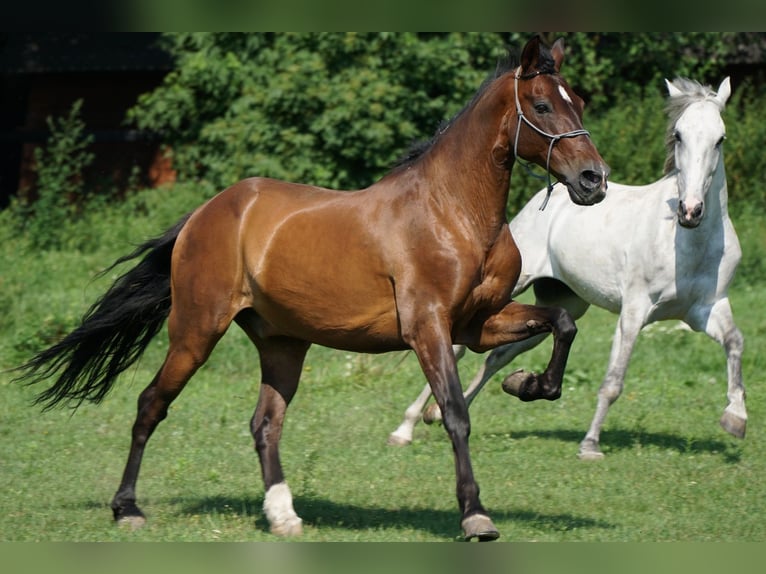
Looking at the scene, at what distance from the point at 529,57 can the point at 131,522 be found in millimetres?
3205

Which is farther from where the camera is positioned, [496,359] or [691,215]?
[496,359]

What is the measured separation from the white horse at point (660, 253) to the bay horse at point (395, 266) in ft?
6.48

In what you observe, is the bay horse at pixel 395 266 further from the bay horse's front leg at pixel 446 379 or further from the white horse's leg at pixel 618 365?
the white horse's leg at pixel 618 365

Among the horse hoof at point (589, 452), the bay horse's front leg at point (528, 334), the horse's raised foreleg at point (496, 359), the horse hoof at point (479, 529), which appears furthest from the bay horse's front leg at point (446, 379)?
the horse's raised foreleg at point (496, 359)

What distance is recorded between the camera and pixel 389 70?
60.0 feet

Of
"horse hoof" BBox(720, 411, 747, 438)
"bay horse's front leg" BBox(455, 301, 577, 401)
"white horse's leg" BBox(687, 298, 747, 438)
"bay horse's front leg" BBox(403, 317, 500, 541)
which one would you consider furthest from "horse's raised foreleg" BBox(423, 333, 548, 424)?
"bay horse's front leg" BBox(403, 317, 500, 541)

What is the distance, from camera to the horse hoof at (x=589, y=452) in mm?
8195

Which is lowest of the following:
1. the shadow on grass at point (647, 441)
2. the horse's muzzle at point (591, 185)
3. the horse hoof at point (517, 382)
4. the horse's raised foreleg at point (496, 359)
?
the shadow on grass at point (647, 441)

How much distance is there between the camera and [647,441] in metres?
8.80

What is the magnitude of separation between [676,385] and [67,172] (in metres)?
11.4

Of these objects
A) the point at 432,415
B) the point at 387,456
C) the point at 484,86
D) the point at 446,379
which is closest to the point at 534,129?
the point at 484,86

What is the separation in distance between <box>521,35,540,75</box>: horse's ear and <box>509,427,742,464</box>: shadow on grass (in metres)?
3.52

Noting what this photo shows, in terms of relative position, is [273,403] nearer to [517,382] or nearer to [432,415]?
[517,382]
